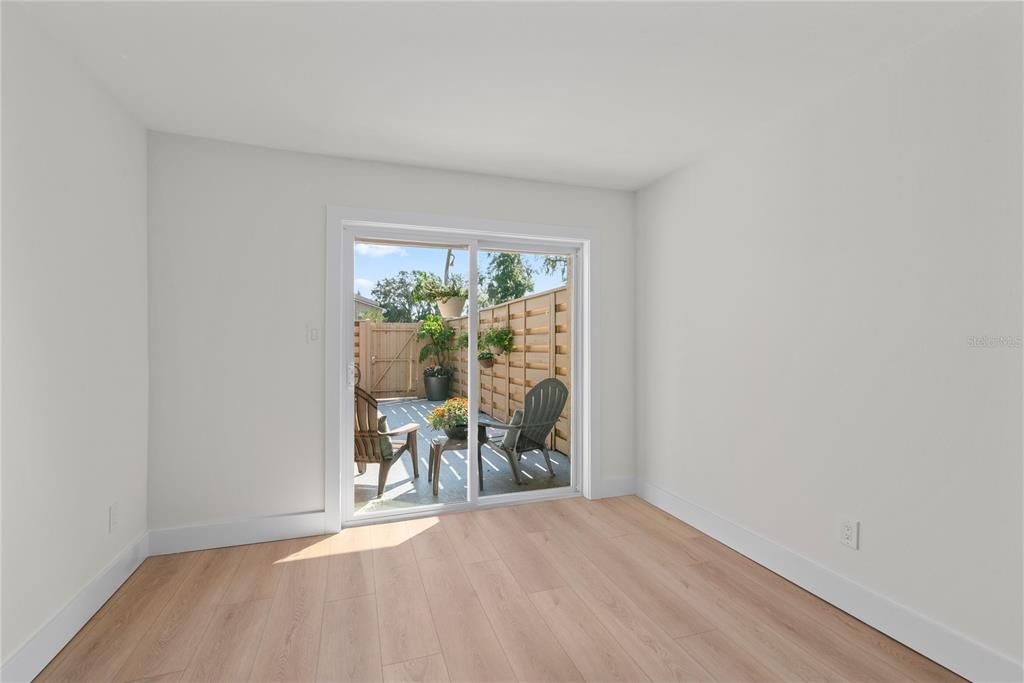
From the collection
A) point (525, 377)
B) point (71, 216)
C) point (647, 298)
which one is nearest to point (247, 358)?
point (71, 216)

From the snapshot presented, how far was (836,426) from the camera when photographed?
2223 mm

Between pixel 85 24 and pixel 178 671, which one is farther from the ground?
pixel 85 24

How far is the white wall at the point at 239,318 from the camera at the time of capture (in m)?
2.71

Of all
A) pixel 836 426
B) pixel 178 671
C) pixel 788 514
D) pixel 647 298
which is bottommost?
pixel 178 671

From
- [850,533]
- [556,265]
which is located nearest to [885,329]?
[850,533]

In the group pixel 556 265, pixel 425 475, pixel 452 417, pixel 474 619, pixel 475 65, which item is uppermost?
pixel 475 65

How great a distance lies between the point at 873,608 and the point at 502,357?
2.44 m

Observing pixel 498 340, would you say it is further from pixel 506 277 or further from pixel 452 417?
pixel 452 417

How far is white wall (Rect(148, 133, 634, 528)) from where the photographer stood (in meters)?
2.71

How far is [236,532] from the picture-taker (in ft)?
9.25

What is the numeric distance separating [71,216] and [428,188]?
185 centimetres

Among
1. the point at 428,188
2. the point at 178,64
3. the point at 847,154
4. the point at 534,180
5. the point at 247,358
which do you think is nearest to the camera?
the point at 178,64

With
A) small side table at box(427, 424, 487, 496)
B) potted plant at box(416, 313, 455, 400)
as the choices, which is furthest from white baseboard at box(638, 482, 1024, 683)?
potted plant at box(416, 313, 455, 400)

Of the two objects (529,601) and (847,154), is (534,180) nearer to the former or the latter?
(847,154)
